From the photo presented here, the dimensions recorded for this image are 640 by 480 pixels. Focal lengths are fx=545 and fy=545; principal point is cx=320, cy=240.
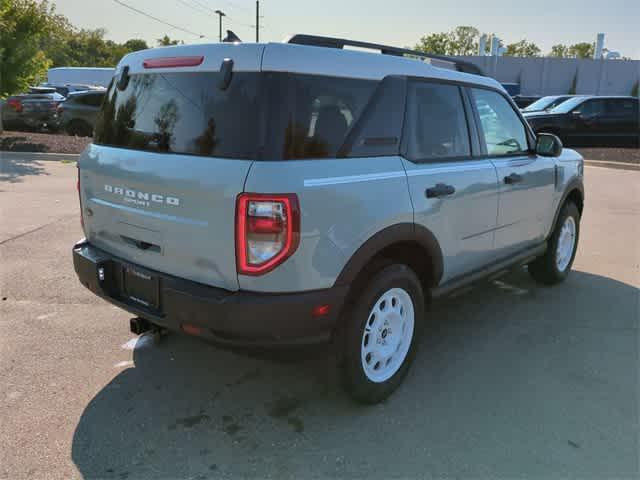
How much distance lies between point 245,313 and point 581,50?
374ft

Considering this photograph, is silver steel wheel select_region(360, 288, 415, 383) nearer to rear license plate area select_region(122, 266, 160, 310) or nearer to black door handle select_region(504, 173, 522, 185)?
rear license plate area select_region(122, 266, 160, 310)

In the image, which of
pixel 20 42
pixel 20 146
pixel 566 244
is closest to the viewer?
pixel 566 244

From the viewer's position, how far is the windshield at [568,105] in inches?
648

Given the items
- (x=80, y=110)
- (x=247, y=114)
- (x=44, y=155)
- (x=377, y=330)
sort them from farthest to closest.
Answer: (x=80, y=110), (x=44, y=155), (x=377, y=330), (x=247, y=114)

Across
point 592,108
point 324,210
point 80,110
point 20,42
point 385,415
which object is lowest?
point 385,415

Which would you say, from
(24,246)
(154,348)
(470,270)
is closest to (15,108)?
(24,246)

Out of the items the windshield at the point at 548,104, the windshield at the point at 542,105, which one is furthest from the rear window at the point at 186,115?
the windshield at the point at 548,104

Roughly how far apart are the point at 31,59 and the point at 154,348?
11927 millimetres

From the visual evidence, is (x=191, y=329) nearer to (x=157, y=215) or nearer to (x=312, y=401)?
(x=157, y=215)

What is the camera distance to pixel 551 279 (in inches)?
203

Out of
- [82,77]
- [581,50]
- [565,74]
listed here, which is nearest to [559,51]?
[581,50]

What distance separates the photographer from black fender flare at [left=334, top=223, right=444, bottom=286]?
270 cm

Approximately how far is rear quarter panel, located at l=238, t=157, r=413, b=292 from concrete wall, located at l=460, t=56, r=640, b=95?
46.9m

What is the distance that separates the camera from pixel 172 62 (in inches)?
111
